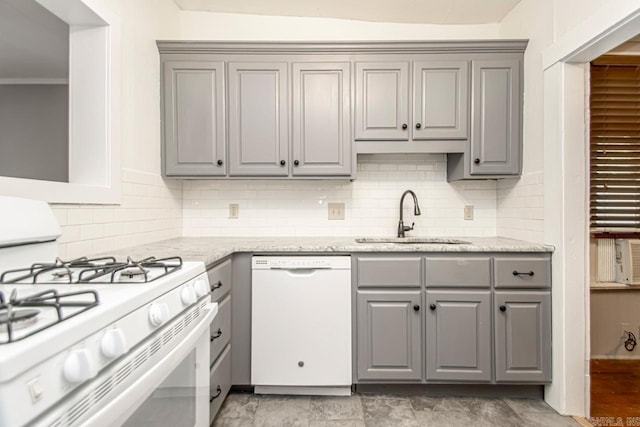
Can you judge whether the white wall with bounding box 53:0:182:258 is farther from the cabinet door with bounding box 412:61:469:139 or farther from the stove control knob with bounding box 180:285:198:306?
the cabinet door with bounding box 412:61:469:139

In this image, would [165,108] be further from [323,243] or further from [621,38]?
[621,38]

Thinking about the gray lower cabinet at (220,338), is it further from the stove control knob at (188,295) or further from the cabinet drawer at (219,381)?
the stove control knob at (188,295)

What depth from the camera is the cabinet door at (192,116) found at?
2.27 m

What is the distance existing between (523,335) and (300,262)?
139 cm

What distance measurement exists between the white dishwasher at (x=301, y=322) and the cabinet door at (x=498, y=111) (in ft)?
4.14

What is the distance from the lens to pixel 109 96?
1675 mm

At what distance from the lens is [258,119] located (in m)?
2.29

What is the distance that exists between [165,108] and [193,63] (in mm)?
363

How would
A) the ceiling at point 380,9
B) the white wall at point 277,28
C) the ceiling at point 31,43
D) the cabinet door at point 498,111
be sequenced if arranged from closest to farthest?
the ceiling at point 31,43
the cabinet door at point 498,111
the ceiling at point 380,9
the white wall at point 277,28

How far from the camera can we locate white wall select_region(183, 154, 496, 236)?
2596 millimetres

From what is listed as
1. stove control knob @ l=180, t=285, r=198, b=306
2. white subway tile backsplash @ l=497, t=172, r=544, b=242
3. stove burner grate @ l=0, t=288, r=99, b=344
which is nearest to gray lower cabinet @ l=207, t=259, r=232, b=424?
stove control knob @ l=180, t=285, r=198, b=306

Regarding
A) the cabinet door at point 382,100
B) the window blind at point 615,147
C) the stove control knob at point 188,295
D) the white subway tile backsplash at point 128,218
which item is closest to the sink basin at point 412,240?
the cabinet door at point 382,100

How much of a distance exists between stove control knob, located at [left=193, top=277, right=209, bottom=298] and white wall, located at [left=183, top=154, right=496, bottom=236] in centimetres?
142

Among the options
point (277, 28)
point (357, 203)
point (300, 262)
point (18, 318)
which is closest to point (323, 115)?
point (357, 203)
